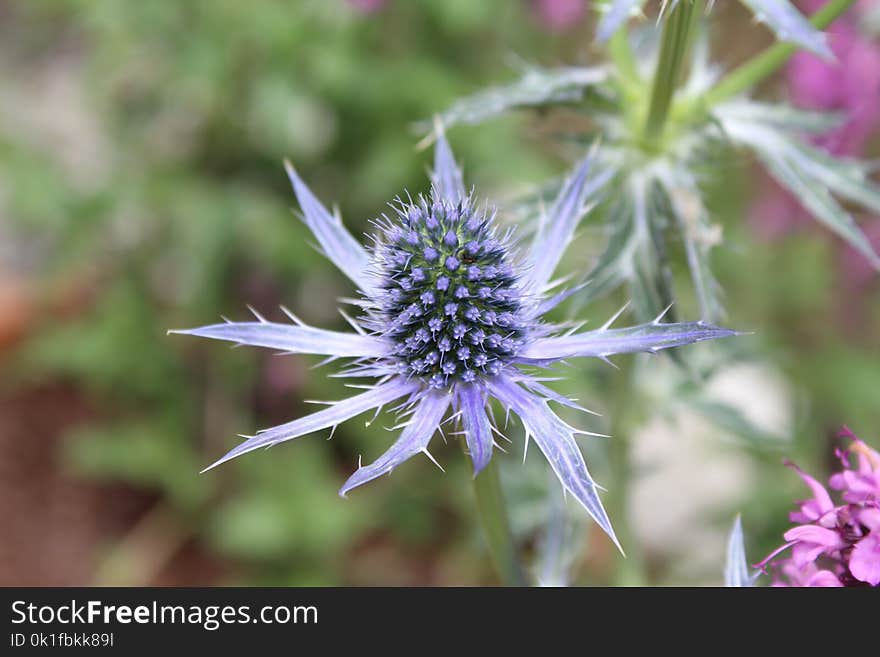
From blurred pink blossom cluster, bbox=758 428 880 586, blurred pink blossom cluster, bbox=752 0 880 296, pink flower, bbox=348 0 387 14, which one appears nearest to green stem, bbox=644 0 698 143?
blurred pink blossom cluster, bbox=758 428 880 586

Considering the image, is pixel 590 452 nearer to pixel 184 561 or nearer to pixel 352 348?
pixel 352 348

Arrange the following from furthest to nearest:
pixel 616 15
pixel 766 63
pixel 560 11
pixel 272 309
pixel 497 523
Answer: pixel 272 309, pixel 560 11, pixel 766 63, pixel 497 523, pixel 616 15

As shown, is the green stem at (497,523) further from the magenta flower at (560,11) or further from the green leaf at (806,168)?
the magenta flower at (560,11)

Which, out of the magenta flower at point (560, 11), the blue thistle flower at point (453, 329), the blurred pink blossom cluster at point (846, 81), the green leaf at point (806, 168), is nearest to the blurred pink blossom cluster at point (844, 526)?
the blue thistle flower at point (453, 329)

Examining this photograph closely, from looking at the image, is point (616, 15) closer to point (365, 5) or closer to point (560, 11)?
point (365, 5)

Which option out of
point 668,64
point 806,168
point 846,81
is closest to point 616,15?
point 668,64
